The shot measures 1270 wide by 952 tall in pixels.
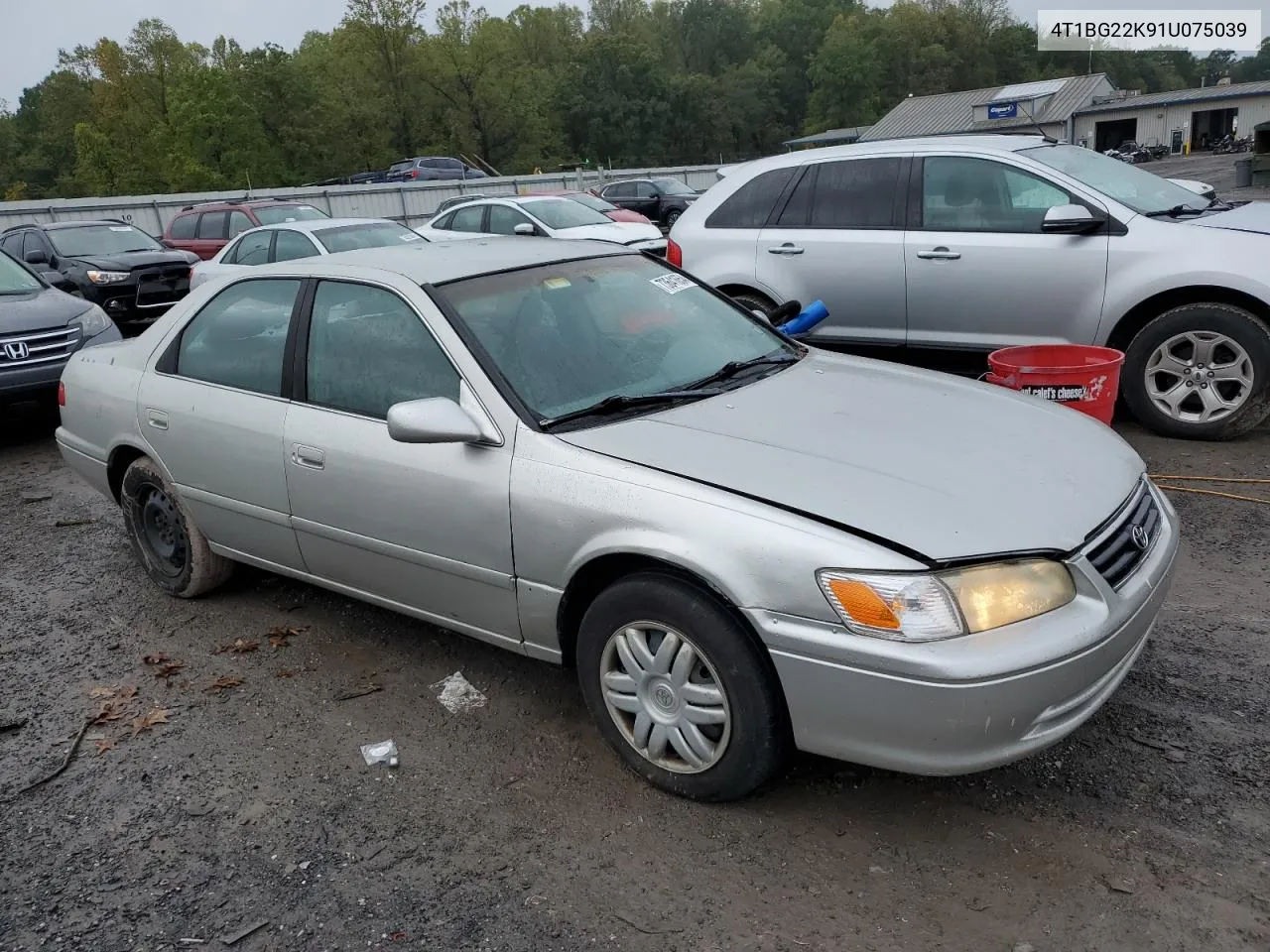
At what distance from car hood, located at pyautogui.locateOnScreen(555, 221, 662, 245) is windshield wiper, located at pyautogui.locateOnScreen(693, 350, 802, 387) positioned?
10409 mm

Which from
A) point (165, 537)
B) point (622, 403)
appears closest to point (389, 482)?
point (622, 403)

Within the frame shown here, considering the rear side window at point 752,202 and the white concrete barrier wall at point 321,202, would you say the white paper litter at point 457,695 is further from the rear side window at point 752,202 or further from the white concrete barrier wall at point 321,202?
the white concrete barrier wall at point 321,202

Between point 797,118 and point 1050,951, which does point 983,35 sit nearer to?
point 797,118

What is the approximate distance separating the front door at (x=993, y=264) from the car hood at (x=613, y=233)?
8.14m

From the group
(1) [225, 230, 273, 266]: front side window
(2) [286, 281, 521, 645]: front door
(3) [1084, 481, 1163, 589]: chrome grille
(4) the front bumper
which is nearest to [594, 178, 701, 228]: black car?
(1) [225, 230, 273, 266]: front side window

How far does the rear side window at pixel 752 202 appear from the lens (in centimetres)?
721

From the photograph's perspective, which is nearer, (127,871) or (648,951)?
(648,951)

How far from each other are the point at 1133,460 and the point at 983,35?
119 m

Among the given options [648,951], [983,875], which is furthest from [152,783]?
[983,875]

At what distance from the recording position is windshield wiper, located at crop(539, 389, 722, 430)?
3311 mm

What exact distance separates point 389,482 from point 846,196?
4.47 meters

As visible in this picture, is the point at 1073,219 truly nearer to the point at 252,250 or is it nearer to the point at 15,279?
the point at 15,279

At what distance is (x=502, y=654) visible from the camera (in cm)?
413

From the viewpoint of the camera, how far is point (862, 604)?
8.41 ft
